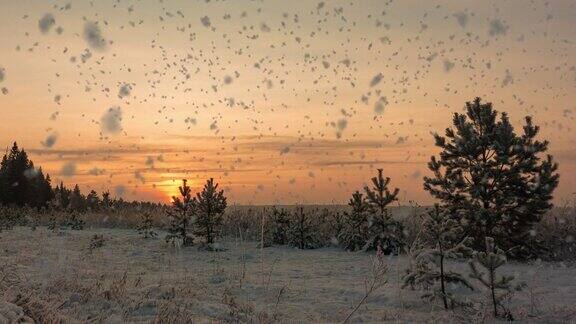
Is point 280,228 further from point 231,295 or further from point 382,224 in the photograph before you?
point 231,295

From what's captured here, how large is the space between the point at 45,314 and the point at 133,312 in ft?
4.55

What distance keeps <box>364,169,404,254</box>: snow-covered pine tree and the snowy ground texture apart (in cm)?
336

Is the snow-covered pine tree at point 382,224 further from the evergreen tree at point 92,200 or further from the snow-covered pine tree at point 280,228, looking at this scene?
the evergreen tree at point 92,200

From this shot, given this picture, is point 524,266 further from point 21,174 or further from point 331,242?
point 21,174

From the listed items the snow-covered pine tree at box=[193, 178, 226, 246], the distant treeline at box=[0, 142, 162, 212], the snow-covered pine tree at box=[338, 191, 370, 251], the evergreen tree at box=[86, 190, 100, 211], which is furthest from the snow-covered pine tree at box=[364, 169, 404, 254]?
the evergreen tree at box=[86, 190, 100, 211]

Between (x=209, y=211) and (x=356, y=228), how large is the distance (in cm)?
526

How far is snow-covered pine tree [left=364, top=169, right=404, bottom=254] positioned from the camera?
56.3 feet

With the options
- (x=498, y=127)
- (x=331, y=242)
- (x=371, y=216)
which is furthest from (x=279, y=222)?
(x=498, y=127)

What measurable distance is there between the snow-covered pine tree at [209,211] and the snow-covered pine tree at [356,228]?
4.42m

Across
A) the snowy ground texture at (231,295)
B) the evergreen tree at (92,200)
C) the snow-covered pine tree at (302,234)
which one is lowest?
the snowy ground texture at (231,295)

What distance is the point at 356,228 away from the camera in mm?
18547

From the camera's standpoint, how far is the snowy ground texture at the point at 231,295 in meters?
6.52

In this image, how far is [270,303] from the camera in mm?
8211

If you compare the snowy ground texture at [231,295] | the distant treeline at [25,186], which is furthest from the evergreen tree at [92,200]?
the snowy ground texture at [231,295]
